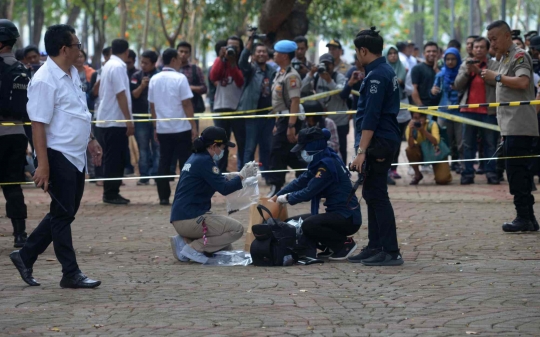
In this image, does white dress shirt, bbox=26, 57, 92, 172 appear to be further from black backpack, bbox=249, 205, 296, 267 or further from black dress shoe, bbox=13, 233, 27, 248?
black dress shoe, bbox=13, 233, 27, 248

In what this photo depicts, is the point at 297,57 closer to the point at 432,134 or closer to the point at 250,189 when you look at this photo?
the point at 432,134

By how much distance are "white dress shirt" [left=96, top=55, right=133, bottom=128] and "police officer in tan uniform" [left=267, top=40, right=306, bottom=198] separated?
81.0 inches

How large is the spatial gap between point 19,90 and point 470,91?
753 cm

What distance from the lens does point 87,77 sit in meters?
16.6

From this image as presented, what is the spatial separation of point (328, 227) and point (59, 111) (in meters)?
2.79

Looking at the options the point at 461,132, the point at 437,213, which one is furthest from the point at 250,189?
the point at 461,132

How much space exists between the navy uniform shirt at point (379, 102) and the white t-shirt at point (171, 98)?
4848mm

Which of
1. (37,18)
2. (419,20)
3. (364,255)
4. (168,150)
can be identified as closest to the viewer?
(364,255)

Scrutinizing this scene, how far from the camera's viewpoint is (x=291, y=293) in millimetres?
7488

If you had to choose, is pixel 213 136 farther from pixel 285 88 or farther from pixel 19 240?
pixel 285 88

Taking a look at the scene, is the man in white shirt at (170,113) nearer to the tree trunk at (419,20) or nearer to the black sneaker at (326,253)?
the black sneaker at (326,253)

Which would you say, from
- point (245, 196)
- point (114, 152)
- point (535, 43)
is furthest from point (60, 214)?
point (535, 43)

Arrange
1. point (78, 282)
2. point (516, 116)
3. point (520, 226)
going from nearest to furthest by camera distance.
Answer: point (78, 282), point (516, 116), point (520, 226)

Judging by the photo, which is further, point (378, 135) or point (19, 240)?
point (19, 240)
